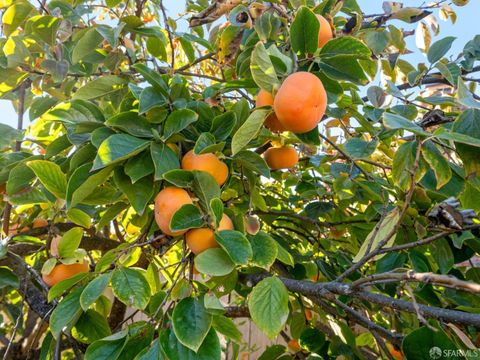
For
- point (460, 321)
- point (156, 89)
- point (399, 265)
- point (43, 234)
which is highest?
point (156, 89)

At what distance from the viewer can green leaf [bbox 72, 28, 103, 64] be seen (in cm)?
121

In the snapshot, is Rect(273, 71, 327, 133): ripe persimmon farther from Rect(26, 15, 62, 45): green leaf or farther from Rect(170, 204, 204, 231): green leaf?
Rect(26, 15, 62, 45): green leaf

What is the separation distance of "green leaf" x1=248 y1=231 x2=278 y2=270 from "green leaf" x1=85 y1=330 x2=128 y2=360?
0.92 ft

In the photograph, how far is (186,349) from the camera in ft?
2.39

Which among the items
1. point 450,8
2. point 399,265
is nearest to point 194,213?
point 399,265

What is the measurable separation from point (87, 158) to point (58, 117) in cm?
11

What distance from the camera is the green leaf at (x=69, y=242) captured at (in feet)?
3.51

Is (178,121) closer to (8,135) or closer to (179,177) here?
(179,177)

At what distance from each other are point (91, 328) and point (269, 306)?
47 cm

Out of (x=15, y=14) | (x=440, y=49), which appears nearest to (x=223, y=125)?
(x=440, y=49)

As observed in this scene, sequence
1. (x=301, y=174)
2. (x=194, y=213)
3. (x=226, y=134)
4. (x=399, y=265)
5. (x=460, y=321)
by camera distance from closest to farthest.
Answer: (x=460, y=321) → (x=194, y=213) → (x=226, y=134) → (x=399, y=265) → (x=301, y=174)

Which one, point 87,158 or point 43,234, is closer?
point 87,158

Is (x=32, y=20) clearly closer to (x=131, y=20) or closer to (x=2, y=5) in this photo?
(x=131, y=20)

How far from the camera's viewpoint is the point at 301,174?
1.77 metres
